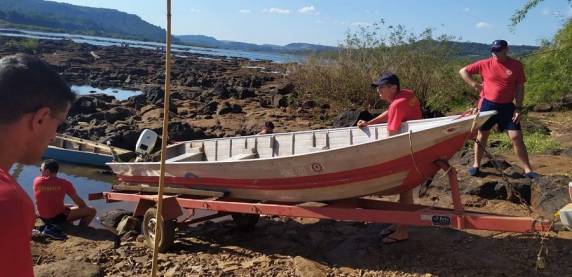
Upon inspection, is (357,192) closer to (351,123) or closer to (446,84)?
(351,123)

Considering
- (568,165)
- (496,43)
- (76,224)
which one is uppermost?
(496,43)

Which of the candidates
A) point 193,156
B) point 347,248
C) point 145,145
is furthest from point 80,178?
point 347,248

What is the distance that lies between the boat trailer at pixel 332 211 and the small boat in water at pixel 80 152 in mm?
5621

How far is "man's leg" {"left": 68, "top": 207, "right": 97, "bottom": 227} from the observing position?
7.88 m

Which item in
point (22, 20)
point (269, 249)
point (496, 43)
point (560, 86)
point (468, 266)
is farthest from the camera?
point (22, 20)

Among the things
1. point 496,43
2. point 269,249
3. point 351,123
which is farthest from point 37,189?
point 351,123

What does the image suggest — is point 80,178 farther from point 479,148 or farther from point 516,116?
point 516,116

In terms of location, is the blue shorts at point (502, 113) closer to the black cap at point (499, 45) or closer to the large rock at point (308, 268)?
the black cap at point (499, 45)

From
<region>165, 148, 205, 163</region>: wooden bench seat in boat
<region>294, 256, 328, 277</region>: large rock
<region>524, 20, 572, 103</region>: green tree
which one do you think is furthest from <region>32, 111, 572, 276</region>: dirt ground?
<region>524, 20, 572, 103</region>: green tree

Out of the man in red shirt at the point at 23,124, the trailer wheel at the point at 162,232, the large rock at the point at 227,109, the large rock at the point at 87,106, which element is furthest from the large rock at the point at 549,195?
the large rock at the point at 87,106

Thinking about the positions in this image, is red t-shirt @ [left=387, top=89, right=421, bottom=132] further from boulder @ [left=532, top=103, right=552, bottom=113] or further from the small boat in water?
boulder @ [left=532, top=103, right=552, bottom=113]

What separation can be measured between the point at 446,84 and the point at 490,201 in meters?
8.73

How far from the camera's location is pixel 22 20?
15562 cm

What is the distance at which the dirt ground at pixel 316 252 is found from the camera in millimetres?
5242
